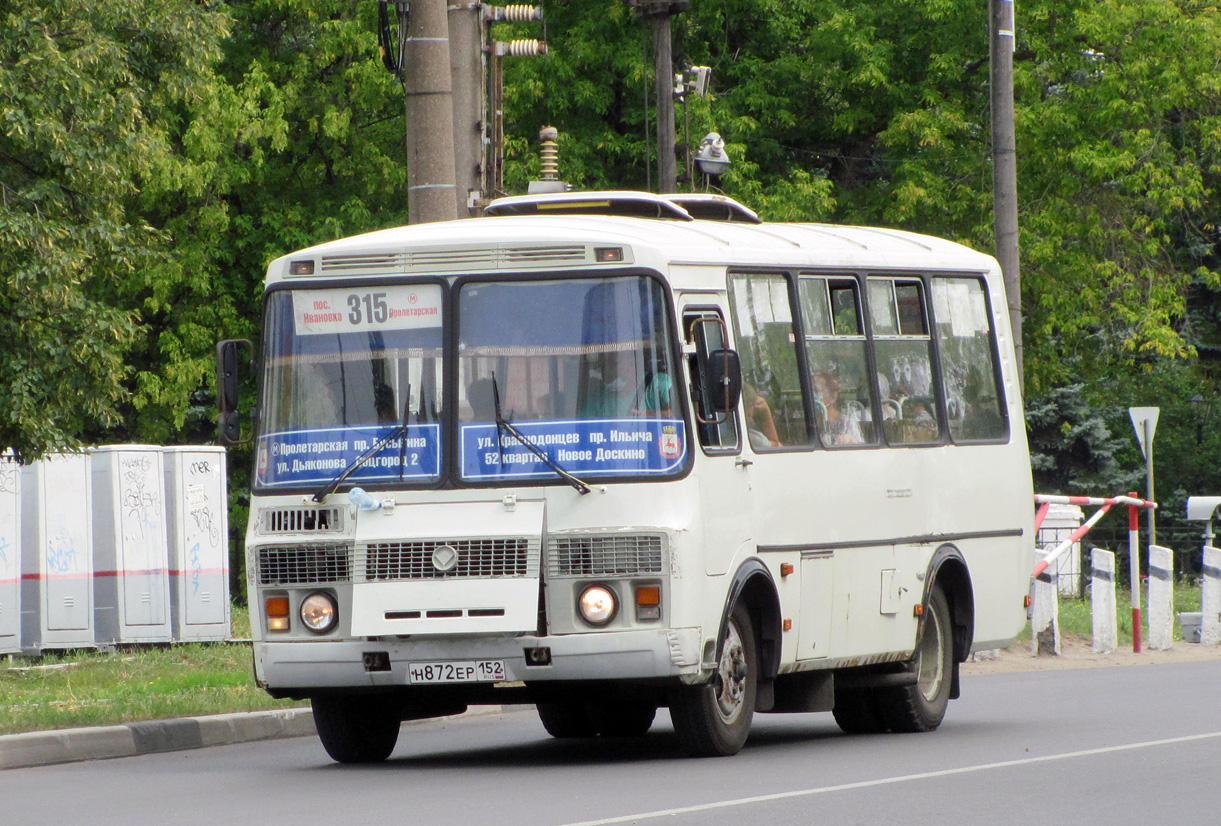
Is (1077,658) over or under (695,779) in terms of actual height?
under

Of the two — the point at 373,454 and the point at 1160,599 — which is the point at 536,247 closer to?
the point at 373,454

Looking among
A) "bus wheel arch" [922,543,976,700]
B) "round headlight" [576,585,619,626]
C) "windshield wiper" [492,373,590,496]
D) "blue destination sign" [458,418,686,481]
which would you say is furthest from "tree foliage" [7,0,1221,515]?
"round headlight" [576,585,619,626]

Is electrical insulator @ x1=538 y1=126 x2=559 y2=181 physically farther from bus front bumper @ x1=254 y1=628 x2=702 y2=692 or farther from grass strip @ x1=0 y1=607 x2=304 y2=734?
bus front bumper @ x1=254 y1=628 x2=702 y2=692

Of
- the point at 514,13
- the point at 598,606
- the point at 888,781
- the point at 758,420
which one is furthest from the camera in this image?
the point at 514,13

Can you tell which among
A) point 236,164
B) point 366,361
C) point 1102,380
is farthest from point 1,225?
point 1102,380

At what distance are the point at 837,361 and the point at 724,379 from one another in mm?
1974

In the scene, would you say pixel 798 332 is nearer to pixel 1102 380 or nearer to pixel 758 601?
pixel 758 601

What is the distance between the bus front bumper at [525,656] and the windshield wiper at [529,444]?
0.74m

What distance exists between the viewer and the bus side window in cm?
1088

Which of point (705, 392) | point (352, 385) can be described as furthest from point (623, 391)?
point (352, 385)

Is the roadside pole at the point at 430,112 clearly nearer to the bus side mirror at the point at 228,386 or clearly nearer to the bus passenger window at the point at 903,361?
the bus passenger window at the point at 903,361

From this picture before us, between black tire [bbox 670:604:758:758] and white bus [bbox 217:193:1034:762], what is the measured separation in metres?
0.02

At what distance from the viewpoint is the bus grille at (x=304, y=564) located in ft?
35.6

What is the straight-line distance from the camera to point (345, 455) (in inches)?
434
